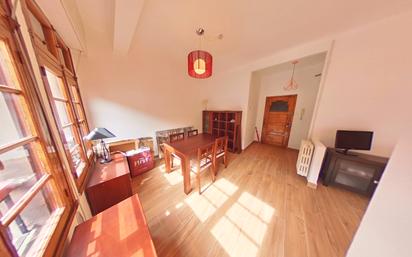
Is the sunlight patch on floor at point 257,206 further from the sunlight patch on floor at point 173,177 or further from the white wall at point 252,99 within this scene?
the white wall at point 252,99

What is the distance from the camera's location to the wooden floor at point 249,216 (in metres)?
1.20

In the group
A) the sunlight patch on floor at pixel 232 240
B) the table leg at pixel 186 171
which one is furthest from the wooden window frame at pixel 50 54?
the sunlight patch on floor at pixel 232 240

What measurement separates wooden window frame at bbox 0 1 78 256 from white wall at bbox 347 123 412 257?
5.62 ft

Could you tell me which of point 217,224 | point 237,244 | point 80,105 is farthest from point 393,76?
point 80,105

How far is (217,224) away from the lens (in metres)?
1.43

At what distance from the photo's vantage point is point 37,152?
0.79 meters

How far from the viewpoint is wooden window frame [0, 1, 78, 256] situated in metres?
0.59

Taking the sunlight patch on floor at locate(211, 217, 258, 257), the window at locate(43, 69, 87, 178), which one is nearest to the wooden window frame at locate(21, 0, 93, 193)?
the window at locate(43, 69, 87, 178)

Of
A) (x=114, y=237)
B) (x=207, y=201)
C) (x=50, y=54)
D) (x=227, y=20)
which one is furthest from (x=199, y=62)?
(x=207, y=201)

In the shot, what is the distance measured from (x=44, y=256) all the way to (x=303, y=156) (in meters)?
3.12

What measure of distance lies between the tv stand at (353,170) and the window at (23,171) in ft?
10.9

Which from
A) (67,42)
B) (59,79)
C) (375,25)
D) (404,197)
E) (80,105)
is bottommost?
(404,197)

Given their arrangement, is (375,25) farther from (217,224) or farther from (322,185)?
(217,224)

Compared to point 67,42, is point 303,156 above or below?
below
